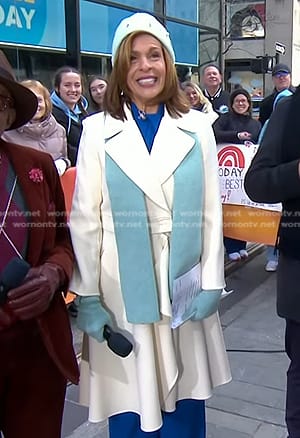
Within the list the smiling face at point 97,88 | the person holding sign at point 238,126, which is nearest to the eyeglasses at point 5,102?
the person holding sign at point 238,126

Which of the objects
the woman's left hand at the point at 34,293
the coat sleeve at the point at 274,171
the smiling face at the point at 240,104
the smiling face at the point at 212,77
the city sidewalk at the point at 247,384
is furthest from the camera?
the smiling face at the point at 212,77

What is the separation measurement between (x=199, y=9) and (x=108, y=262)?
42.4 ft

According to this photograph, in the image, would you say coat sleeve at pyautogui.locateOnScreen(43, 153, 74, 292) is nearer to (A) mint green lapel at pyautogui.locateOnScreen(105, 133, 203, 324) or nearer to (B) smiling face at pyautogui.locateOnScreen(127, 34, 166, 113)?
(A) mint green lapel at pyautogui.locateOnScreen(105, 133, 203, 324)

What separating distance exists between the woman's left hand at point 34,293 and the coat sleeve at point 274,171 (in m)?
0.83

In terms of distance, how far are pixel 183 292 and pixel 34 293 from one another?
0.63 m

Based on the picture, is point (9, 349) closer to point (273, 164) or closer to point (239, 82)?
point (273, 164)

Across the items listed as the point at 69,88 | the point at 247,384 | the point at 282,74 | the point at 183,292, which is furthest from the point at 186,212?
the point at 282,74

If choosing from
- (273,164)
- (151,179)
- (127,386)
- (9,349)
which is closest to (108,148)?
(151,179)

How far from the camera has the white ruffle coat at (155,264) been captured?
80.2 inches

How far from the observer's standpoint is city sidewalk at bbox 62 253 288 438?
9.39 ft

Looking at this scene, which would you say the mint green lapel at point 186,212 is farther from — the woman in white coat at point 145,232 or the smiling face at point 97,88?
the smiling face at point 97,88

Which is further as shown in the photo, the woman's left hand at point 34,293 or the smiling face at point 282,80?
the smiling face at point 282,80

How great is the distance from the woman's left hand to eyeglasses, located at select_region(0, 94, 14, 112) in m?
0.49

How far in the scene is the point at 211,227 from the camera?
214 cm
